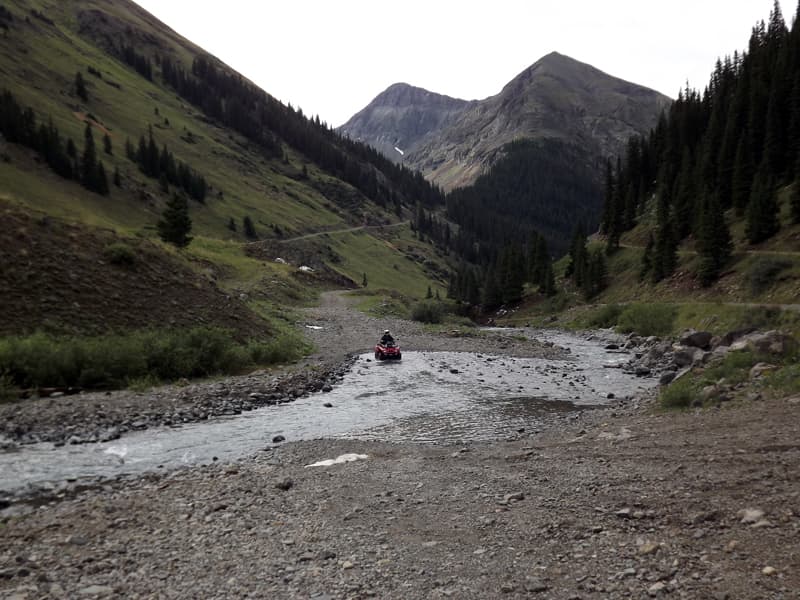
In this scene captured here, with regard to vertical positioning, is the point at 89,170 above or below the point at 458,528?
above

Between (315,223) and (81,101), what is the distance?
75.4 metres

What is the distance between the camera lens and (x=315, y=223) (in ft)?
528

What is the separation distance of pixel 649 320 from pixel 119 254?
159ft

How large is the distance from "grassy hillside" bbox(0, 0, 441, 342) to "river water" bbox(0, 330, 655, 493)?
1236cm

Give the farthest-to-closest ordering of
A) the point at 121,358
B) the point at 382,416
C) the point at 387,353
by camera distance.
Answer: the point at 387,353 → the point at 121,358 → the point at 382,416

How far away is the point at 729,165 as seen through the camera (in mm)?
71750

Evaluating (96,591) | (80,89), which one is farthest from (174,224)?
(80,89)

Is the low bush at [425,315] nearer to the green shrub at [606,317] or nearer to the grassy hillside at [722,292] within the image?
the grassy hillside at [722,292]

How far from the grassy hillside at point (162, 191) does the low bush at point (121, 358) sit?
2.94 m

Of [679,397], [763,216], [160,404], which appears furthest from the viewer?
[763,216]

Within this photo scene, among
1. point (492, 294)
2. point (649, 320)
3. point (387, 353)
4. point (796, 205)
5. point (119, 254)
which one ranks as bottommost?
point (387, 353)

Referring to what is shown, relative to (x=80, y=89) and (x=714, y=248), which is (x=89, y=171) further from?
(x=714, y=248)

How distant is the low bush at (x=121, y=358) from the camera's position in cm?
2064

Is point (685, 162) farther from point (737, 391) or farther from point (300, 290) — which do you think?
point (737, 391)
